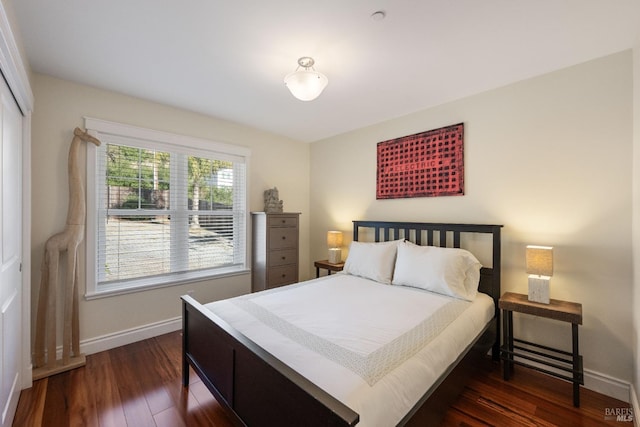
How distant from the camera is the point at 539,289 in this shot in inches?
81.2

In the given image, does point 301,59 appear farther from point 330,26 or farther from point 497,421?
point 497,421

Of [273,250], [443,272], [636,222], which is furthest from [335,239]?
[636,222]

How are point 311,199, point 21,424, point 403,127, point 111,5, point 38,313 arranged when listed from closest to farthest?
1. point 111,5
2. point 21,424
3. point 38,313
4. point 403,127
5. point 311,199

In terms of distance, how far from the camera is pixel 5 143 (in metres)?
1.58

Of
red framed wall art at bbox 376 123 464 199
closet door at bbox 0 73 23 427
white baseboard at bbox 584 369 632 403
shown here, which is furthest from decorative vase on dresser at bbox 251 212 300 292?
white baseboard at bbox 584 369 632 403

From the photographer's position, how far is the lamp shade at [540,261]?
201 centimetres

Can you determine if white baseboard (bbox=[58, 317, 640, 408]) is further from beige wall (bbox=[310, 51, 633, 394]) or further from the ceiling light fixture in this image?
the ceiling light fixture

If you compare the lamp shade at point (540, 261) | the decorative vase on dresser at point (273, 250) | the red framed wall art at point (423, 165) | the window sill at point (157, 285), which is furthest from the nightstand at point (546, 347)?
the window sill at point (157, 285)

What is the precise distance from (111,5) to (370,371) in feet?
7.67

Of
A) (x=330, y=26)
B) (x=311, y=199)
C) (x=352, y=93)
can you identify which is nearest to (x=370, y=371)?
(x=330, y=26)

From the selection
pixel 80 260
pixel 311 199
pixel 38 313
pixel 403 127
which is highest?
pixel 403 127

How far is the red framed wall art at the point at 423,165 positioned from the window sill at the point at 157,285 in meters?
2.09

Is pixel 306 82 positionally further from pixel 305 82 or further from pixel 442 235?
pixel 442 235

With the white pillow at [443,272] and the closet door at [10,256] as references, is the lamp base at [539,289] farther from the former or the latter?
the closet door at [10,256]
